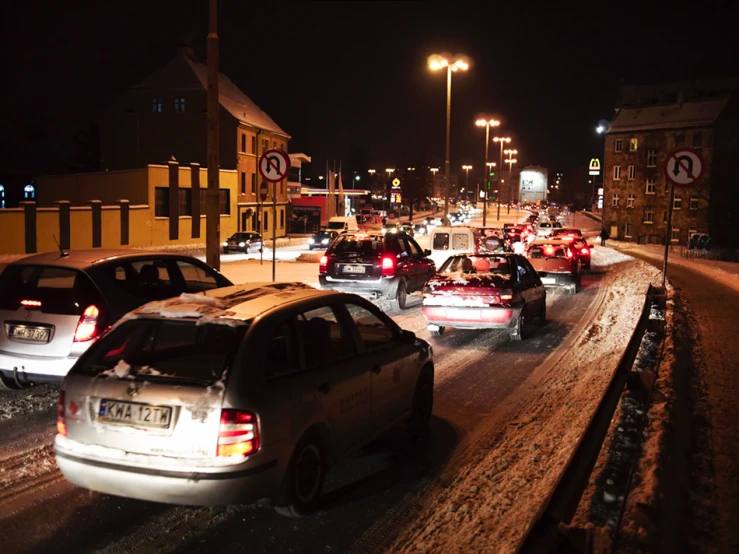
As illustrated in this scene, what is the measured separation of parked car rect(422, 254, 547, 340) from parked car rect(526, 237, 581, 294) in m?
7.93

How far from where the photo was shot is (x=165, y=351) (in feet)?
18.3

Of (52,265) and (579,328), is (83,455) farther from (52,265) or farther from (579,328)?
(579,328)

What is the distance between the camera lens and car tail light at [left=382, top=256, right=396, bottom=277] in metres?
16.5

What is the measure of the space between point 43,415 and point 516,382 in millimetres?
5716

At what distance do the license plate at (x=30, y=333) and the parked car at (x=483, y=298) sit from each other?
6.75m

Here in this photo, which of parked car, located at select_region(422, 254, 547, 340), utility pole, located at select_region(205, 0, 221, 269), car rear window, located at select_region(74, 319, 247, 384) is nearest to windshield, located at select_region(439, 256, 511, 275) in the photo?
parked car, located at select_region(422, 254, 547, 340)

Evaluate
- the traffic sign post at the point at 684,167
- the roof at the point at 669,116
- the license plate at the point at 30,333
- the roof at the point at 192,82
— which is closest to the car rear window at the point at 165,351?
the license plate at the point at 30,333

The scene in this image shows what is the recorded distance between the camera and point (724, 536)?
498 cm

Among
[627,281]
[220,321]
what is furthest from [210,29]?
[627,281]

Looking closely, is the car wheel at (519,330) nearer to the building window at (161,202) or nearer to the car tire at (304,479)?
the car tire at (304,479)

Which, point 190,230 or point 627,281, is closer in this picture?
A: point 627,281

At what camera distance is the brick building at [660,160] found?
227ft

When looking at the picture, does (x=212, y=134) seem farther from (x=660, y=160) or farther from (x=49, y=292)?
(x=660, y=160)

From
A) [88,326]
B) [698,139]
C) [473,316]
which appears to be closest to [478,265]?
[473,316]
